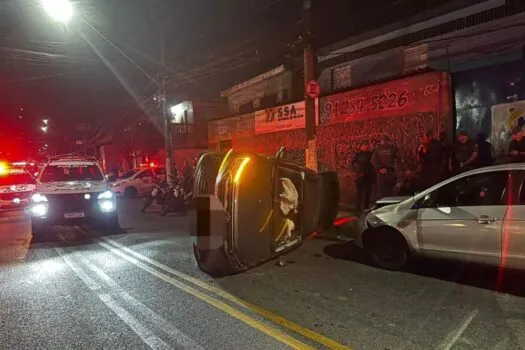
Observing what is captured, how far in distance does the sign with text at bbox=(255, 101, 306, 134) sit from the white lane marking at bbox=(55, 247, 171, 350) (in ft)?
33.7

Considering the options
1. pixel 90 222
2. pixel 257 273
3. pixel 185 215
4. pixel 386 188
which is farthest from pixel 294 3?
pixel 257 273

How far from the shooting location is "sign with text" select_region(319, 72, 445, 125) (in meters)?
10.9

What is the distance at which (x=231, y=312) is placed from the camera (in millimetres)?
A: 4664

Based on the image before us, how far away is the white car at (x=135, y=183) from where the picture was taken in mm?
20641

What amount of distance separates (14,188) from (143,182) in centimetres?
595

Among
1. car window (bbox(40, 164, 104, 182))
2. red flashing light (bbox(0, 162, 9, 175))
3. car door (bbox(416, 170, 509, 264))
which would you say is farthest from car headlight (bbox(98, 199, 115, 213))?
→ red flashing light (bbox(0, 162, 9, 175))

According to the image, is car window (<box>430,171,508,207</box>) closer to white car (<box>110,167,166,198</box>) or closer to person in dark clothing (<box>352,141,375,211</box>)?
person in dark clothing (<box>352,141,375,211</box>)

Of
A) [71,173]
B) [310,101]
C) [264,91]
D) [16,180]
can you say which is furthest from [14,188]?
[310,101]

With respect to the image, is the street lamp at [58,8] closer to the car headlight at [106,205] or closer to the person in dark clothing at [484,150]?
the car headlight at [106,205]

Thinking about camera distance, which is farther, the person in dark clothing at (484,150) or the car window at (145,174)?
the car window at (145,174)

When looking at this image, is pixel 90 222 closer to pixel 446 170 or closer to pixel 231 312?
pixel 231 312

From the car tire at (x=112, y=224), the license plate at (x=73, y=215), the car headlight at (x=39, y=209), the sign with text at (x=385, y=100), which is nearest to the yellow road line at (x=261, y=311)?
the license plate at (x=73, y=215)

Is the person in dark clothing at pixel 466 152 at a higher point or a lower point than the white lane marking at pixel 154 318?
higher

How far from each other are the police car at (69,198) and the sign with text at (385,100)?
7469 millimetres
